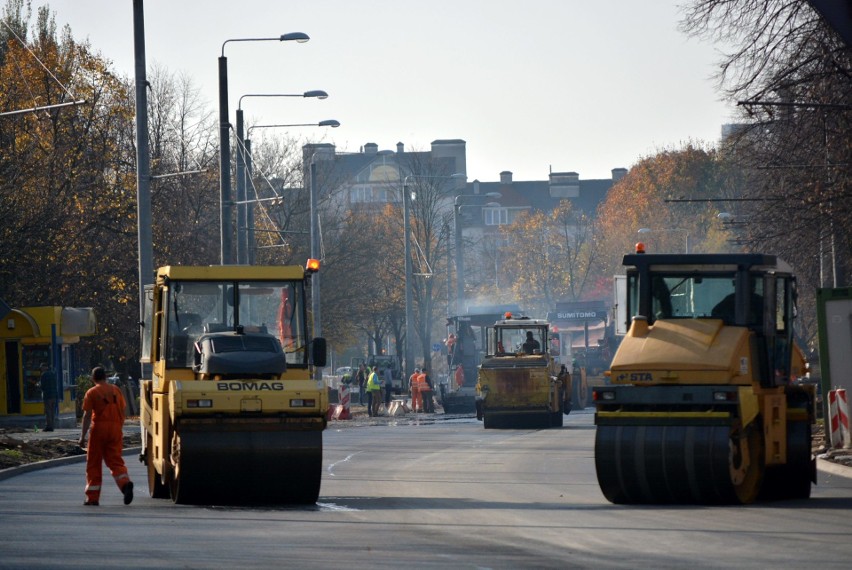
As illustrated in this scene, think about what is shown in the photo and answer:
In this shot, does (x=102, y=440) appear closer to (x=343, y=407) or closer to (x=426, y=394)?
(x=343, y=407)

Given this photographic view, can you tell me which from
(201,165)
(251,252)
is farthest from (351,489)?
(201,165)

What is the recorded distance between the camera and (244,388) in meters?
18.1

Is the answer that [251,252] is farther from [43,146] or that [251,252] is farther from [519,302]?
[519,302]

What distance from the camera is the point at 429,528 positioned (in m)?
15.5

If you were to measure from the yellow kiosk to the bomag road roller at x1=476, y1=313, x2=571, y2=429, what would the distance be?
32.5 feet

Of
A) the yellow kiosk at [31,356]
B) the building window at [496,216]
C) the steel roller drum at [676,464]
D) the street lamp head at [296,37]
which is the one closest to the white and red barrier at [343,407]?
the yellow kiosk at [31,356]

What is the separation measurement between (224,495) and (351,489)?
3.30m

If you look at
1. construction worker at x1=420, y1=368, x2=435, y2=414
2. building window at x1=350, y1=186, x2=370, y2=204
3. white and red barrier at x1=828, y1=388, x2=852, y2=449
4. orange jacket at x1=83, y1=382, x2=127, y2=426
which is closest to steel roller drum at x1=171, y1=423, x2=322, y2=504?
orange jacket at x1=83, y1=382, x2=127, y2=426

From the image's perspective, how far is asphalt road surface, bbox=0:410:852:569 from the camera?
1280 centimetres

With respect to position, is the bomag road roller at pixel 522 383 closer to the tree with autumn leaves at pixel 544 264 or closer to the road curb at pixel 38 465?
the road curb at pixel 38 465

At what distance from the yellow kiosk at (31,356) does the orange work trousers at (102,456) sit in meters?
21.9

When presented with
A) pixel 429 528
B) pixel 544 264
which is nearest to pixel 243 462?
pixel 429 528

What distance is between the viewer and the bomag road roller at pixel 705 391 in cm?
1738

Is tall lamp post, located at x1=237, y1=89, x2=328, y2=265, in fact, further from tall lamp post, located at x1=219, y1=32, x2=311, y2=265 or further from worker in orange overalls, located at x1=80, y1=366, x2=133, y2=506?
worker in orange overalls, located at x1=80, y1=366, x2=133, y2=506
